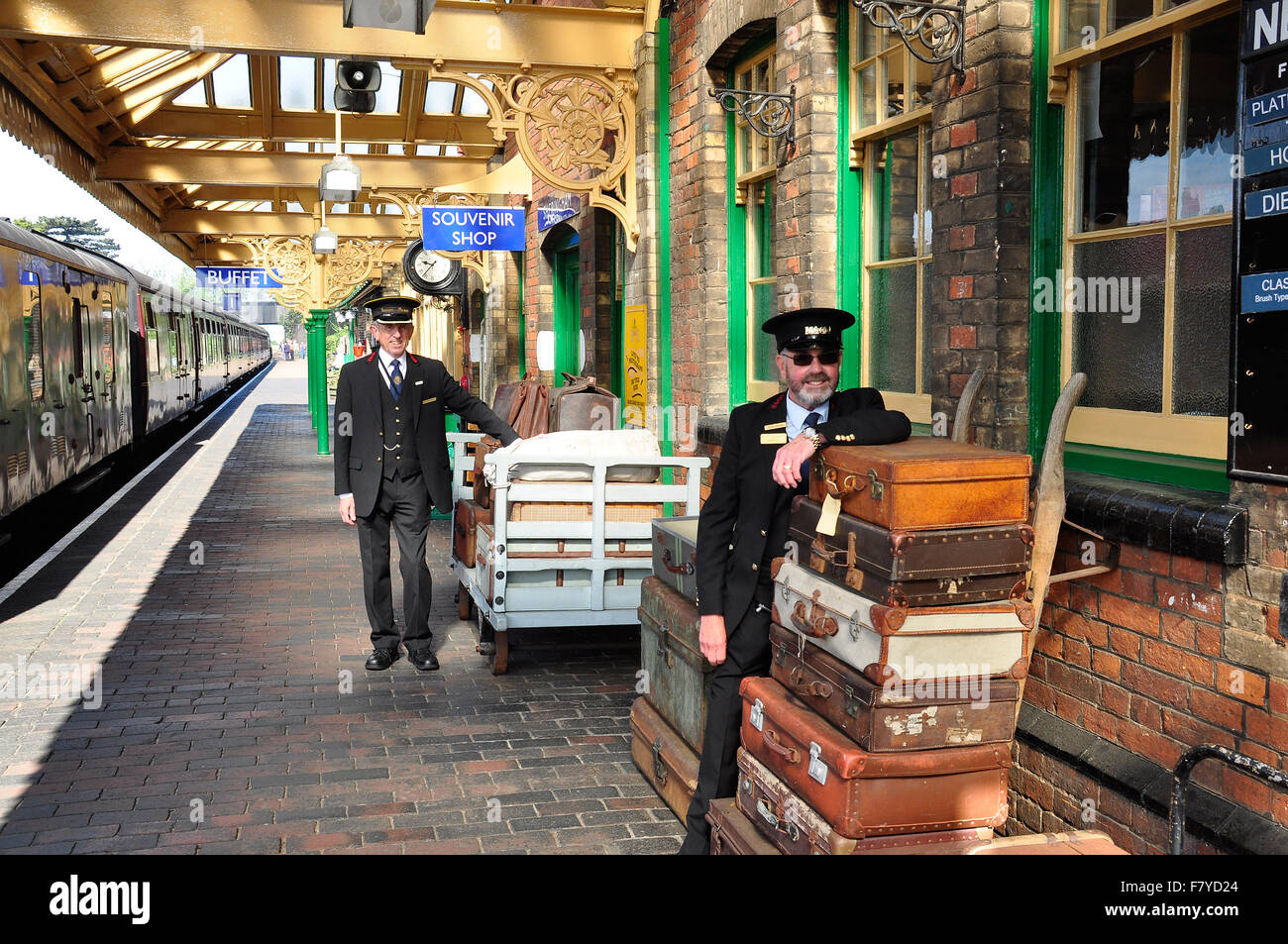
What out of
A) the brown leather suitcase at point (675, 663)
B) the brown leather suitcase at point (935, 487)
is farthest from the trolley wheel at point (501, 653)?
the brown leather suitcase at point (935, 487)

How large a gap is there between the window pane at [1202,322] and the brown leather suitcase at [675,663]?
1.87m

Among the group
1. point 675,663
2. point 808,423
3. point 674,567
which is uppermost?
point 808,423

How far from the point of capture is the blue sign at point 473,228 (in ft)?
38.2

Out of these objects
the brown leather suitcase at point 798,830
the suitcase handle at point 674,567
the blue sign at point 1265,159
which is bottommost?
the brown leather suitcase at point 798,830

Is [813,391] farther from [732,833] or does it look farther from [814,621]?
[732,833]

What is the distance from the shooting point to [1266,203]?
3.37 metres

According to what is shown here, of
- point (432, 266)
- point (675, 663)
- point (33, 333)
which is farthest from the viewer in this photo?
point (432, 266)

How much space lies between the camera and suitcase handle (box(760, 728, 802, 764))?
134 inches

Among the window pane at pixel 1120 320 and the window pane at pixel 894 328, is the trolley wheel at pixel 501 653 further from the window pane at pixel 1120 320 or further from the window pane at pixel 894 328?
the window pane at pixel 1120 320

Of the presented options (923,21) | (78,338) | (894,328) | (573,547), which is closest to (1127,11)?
(923,21)

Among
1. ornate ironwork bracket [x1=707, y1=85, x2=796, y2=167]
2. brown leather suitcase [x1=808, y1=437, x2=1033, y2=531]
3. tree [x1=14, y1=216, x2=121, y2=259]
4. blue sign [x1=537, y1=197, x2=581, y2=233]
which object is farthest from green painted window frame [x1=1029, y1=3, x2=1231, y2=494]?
tree [x1=14, y1=216, x2=121, y2=259]

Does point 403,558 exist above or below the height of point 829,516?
below

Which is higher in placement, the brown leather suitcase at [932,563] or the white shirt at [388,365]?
the white shirt at [388,365]

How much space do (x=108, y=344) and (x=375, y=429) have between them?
439 inches
